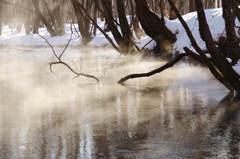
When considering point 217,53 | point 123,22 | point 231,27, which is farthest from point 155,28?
point 217,53

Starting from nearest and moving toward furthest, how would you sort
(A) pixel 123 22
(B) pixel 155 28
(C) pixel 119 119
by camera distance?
(C) pixel 119 119 → (B) pixel 155 28 → (A) pixel 123 22

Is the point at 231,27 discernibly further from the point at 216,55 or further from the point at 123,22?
the point at 123,22

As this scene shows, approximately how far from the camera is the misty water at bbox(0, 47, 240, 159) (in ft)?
15.2

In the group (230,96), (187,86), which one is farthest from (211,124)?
(187,86)

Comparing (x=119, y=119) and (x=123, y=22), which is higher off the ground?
(x=123, y=22)

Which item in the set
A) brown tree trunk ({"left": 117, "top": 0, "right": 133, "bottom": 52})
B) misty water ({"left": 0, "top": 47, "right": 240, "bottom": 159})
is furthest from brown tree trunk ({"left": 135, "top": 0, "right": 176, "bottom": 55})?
misty water ({"left": 0, "top": 47, "right": 240, "bottom": 159})

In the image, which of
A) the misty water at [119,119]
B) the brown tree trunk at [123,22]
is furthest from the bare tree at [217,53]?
the brown tree trunk at [123,22]

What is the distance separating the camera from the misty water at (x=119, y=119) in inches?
182

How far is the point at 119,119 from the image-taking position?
20.1ft

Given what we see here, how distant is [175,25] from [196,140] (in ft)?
36.6

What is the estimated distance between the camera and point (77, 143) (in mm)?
4906

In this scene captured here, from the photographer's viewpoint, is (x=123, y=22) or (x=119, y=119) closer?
(x=119, y=119)

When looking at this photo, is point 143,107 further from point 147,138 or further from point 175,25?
point 175,25

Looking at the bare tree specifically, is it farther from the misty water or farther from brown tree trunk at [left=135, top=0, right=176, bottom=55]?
brown tree trunk at [left=135, top=0, right=176, bottom=55]
